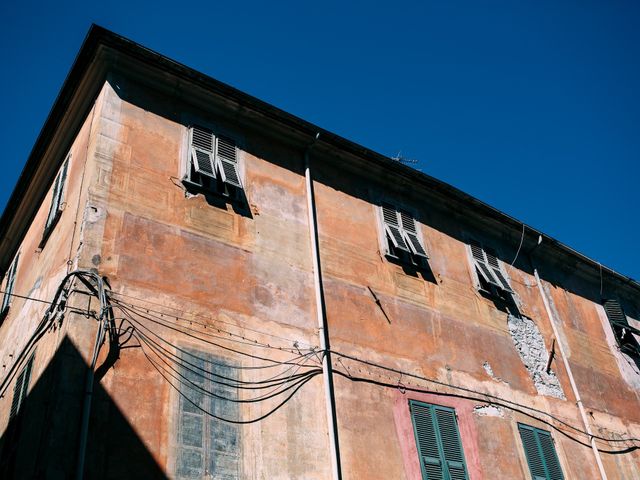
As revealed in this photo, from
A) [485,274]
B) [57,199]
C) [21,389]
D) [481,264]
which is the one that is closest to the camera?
[21,389]

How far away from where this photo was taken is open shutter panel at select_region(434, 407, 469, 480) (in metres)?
10.4

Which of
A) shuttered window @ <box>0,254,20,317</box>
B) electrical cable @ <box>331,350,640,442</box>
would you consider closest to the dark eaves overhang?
shuttered window @ <box>0,254,20,317</box>

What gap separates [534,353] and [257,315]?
21.4ft

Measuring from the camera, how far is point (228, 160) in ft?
37.5

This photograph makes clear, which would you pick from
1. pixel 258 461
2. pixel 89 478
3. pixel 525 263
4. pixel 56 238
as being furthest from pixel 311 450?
pixel 525 263

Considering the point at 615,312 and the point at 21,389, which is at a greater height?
the point at 615,312

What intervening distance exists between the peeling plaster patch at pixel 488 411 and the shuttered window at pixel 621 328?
6169 millimetres

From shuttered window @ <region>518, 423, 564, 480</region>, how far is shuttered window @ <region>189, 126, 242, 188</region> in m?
6.54

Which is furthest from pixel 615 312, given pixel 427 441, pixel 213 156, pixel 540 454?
pixel 213 156

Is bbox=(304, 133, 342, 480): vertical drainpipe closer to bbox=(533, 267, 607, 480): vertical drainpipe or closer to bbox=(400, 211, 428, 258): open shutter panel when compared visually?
bbox=(400, 211, 428, 258): open shutter panel

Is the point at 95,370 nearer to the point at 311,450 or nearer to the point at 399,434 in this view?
the point at 311,450

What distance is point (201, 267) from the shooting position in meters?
9.85

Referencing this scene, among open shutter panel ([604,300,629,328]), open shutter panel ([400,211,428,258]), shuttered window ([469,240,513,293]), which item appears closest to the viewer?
open shutter panel ([400,211,428,258])

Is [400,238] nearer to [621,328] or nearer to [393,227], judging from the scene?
[393,227]
